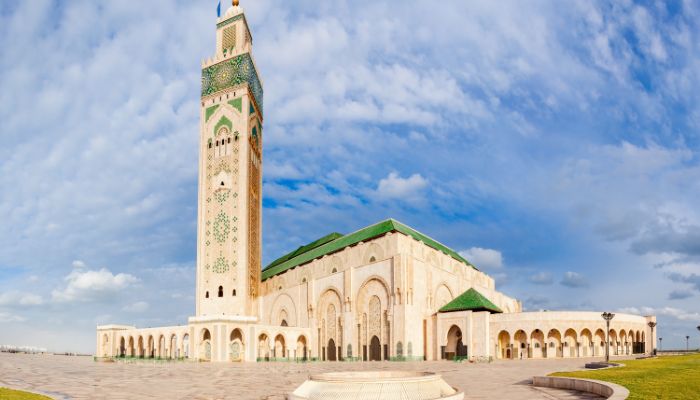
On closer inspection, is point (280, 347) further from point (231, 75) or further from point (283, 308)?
point (231, 75)

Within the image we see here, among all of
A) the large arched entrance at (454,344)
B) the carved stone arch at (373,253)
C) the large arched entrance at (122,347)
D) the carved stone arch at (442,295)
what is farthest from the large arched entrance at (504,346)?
the large arched entrance at (122,347)

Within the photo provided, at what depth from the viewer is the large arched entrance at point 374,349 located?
41.2 m

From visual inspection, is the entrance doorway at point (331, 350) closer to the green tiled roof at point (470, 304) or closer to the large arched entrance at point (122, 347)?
the green tiled roof at point (470, 304)

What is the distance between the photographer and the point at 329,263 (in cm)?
4797

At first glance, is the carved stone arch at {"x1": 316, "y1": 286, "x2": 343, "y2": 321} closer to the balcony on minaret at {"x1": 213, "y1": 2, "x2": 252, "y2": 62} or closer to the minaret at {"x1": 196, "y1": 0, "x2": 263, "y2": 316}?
the minaret at {"x1": 196, "y1": 0, "x2": 263, "y2": 316}

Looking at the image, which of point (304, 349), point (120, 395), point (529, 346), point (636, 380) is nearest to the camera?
point (636, 380)

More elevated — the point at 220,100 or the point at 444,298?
the point at 220,100

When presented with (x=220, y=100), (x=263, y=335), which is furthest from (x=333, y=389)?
(x=220, y=100)

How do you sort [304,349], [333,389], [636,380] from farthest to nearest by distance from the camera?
[304,349], [636,380], [333,389]

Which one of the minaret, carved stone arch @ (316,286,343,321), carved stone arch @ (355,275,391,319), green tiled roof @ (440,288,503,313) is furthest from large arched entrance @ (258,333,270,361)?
green tiled roof @ (440,288,503,313)

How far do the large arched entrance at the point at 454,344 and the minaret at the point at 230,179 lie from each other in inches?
697

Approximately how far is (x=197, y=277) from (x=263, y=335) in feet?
33.3

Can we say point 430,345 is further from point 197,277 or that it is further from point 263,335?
point 197,277

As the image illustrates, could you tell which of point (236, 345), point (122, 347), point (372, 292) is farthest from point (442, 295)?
point (122, 347)
